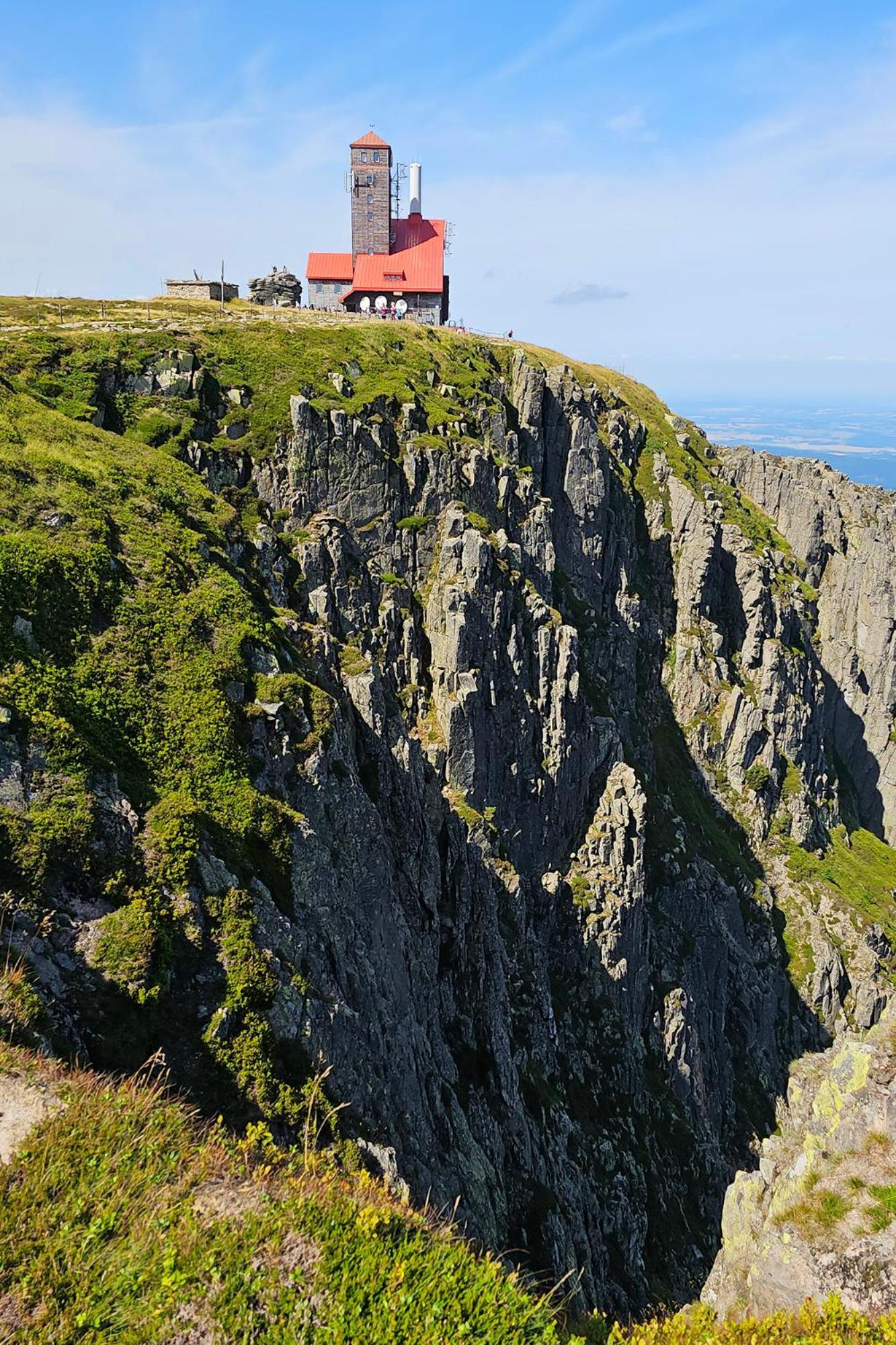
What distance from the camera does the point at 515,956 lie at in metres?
56.4

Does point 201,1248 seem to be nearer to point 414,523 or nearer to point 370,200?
point 414,523

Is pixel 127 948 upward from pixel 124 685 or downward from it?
downward

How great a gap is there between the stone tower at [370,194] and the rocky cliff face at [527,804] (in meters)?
22.4

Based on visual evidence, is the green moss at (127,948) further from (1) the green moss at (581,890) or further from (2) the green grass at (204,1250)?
(1) the green moss at (581,890)

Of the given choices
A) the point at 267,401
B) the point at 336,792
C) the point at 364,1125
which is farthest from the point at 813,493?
the point at 364,1125

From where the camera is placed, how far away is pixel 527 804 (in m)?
70.0

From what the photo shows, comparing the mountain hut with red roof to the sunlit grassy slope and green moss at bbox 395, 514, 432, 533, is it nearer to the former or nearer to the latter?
green moss at bbox 395, 514, 432, 533

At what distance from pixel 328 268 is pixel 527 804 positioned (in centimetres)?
7590

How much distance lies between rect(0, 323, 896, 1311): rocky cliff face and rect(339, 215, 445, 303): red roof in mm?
15469

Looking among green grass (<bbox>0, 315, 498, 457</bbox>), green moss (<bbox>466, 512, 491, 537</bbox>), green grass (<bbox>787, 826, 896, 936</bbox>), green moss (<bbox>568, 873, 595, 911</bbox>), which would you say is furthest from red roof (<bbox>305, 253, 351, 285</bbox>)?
green grass (<bbox>787, 826, 896, 936</bbox>)

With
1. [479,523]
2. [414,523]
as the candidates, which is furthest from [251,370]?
[479,523]

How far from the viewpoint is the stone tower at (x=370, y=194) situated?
96.9 m

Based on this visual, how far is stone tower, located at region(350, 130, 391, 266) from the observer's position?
96875 mm

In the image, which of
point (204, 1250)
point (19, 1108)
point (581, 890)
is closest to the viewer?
point (204, 1250)
